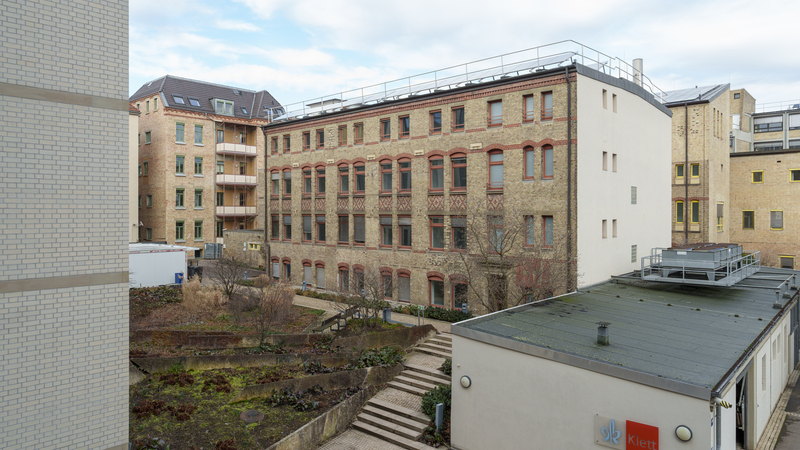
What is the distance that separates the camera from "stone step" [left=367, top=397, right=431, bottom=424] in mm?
15019

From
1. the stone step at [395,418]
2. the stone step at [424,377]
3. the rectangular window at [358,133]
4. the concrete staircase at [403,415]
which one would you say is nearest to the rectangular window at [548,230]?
the concrete staircase at [403,415]

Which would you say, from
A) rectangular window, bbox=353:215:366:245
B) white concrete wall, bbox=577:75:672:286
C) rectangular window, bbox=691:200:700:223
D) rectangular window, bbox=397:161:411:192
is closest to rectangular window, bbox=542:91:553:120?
white concrete wall, bbox=577:75:672:286

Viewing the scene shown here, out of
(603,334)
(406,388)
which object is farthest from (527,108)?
(406,388)

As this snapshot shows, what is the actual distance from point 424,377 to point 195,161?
3497 centimetres

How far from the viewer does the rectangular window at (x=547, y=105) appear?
22.5 meters

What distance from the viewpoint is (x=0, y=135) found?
26.2ft

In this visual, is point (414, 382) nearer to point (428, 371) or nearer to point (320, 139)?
point (428, 371)

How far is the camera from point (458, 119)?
1017 inches

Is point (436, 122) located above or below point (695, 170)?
above

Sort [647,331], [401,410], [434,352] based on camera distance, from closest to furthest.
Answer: [647,331], [401,410], [434,352]

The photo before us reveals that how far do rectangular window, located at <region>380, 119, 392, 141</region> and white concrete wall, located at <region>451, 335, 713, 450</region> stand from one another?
56.7 feet

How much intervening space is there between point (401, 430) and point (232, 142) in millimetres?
38223

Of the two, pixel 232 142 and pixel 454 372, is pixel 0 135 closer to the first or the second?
pixel 454 372

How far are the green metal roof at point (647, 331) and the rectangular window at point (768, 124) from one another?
48.4 meters
